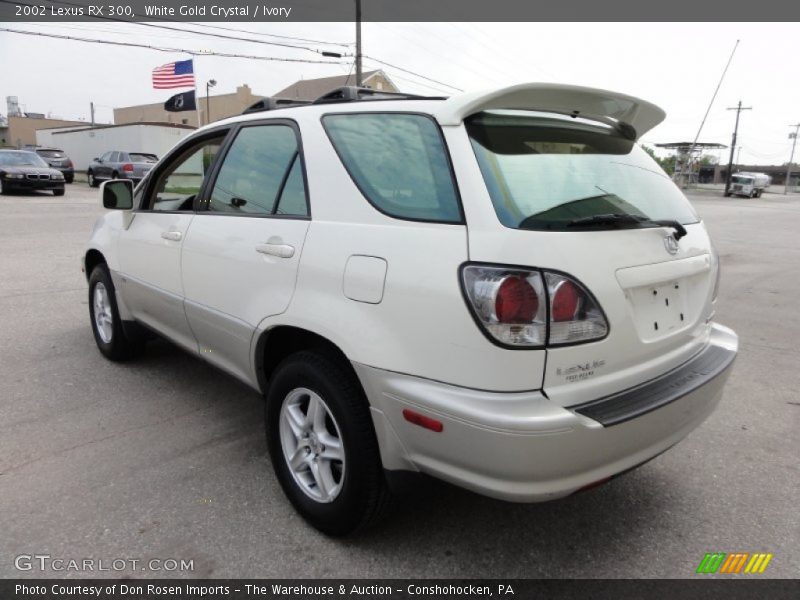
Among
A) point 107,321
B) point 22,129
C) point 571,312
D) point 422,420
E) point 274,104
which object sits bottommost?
point 107,321

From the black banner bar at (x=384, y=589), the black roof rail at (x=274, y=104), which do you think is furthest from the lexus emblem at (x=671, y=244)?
the black roof rail at (x=274, y=104)

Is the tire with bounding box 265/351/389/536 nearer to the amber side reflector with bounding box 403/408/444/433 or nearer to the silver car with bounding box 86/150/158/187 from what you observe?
the amber side reflector with bounding box 403/408/444/433

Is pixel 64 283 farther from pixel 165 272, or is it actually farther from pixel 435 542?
pixel 435 542

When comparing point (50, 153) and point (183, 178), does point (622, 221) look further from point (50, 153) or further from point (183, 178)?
point (50, 153)

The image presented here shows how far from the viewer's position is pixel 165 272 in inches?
135

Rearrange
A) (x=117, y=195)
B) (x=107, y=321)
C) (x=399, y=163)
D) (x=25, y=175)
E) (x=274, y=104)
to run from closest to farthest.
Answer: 1. (x=399, y=163)
2. (x=274, y=104)
3. (x=117, y=195)
4. (x=107, y=321)
5. (x=25, y=175)

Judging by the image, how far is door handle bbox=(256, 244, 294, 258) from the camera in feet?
8.14

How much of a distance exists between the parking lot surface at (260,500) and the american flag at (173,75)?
21.7m

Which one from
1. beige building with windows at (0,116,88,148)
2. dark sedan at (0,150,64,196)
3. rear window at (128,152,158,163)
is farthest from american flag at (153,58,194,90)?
beige building with windows at (0,116,88,148)

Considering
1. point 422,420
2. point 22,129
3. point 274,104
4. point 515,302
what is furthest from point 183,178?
point 22,129

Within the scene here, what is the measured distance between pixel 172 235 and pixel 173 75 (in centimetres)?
2345

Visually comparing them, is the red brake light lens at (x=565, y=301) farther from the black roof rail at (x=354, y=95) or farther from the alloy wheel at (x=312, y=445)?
the black roof rail at (x=354, y=95)

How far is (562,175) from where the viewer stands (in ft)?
7.34

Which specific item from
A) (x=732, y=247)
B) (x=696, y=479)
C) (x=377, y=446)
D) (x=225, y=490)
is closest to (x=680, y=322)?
(x=696, y=479)
